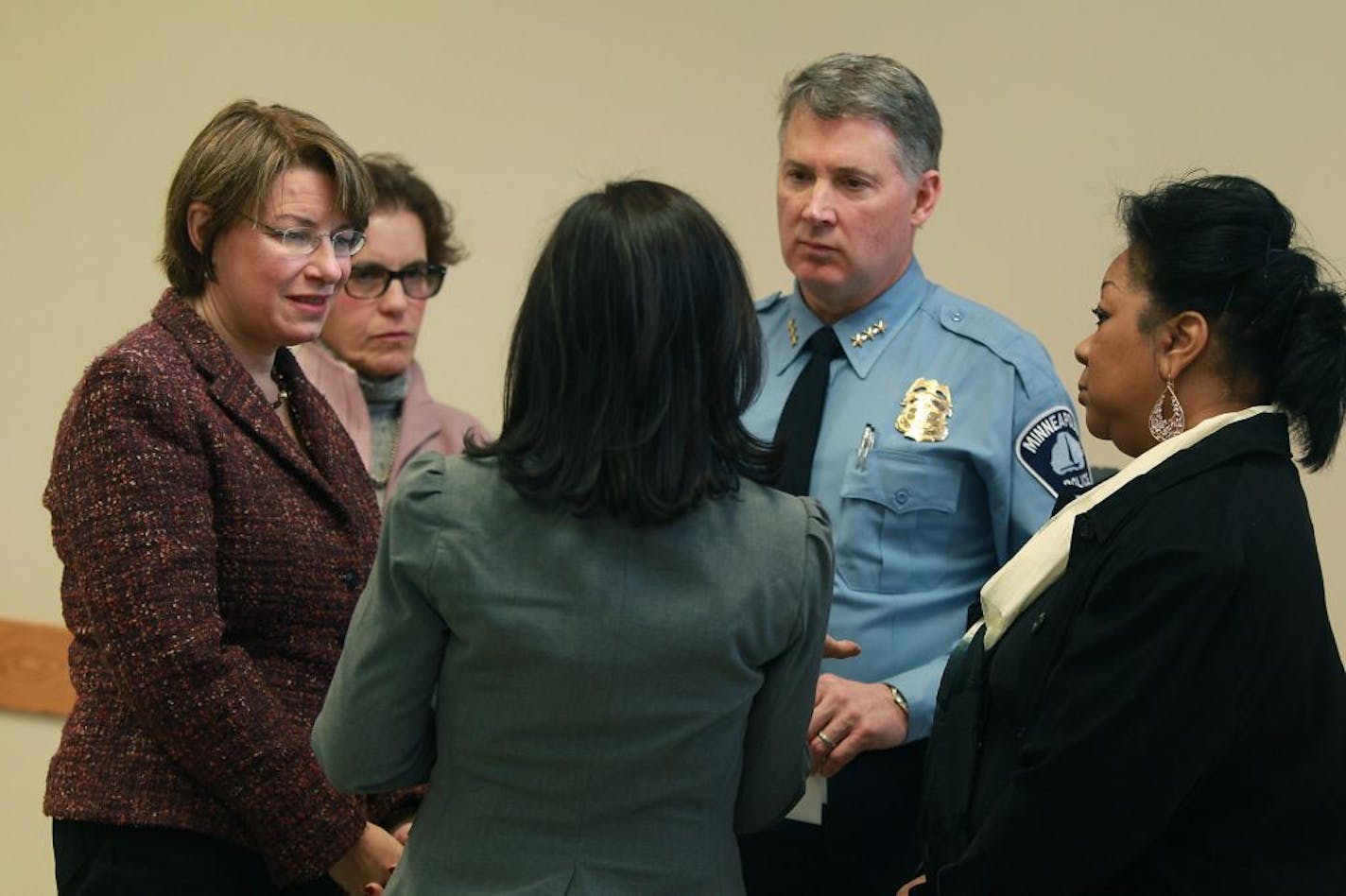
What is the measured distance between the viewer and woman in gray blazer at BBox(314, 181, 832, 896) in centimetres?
142

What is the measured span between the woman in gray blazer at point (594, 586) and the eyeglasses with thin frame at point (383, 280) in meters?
1.34

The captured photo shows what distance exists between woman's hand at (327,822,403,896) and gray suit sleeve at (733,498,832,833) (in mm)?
461

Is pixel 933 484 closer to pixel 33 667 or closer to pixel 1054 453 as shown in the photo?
pixel 1054 453

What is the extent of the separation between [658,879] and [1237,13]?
2.03 m

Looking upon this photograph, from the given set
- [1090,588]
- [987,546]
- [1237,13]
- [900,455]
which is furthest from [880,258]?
[1237,13]

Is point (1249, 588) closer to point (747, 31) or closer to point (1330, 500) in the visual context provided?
point (1330, 500)

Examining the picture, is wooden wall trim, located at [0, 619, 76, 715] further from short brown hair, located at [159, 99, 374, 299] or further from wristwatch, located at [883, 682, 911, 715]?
wristwatch, located at [883, 682, 911, 715]

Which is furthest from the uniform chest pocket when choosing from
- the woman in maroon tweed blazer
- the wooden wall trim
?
the wooden wall trim

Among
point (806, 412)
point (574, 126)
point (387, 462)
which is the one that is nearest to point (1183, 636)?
point (806, 412)

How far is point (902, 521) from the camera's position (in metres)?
2.13

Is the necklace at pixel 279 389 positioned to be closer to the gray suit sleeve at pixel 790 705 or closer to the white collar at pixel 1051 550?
the gray suit sleeve at pixel 790 705

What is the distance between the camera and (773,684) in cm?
152

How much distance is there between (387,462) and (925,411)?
1010 millimetres

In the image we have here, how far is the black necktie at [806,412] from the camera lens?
2195 mm
